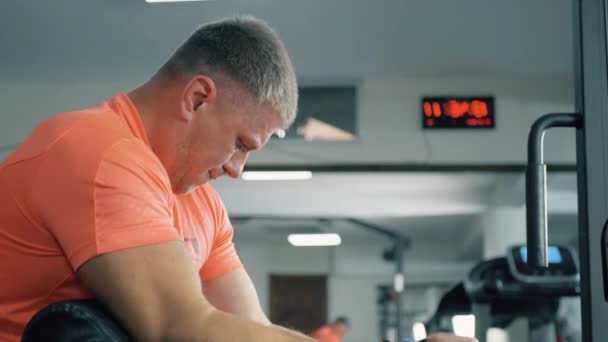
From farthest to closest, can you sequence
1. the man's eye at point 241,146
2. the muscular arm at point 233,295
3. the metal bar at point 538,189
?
the muscular arm at point 233,295 → the man's eye at point 241,146 → the metal bar at point 538,189

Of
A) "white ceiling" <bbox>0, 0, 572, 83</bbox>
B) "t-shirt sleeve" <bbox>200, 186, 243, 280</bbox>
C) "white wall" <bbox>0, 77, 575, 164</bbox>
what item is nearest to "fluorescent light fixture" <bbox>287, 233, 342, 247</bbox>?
"white wall" <bbox>0, 77, 575, 164</bbox>

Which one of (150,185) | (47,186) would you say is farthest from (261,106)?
(47,186)

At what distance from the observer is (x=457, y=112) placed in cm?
564

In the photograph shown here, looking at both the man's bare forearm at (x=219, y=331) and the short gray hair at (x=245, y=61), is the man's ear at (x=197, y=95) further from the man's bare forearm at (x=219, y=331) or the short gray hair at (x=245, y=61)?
the man's bare forearm at (x=219, y=331)

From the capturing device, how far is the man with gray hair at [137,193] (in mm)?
1109

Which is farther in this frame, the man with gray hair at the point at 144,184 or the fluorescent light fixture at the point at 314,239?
the fluorescent light fixture at the point at 314,239

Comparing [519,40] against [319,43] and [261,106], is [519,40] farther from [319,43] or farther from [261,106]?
[261,106]

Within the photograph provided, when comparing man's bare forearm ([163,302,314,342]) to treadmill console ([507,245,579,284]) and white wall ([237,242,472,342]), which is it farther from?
white wall ([237,242,472,342])

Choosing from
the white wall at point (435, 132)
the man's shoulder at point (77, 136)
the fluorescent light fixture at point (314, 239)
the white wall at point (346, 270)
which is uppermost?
the man's shoulder at point (77, 136)

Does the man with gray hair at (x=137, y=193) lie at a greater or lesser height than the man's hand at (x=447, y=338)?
greater

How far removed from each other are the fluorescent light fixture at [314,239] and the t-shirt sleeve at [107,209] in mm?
12270

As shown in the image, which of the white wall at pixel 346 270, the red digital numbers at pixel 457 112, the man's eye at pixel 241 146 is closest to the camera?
the man's eye at pixel 241 146

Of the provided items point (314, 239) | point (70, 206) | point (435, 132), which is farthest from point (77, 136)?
point (314, 239)

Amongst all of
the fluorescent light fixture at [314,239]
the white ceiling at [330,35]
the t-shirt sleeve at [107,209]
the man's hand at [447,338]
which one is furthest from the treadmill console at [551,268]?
the fluorescent light fixture at [314,239]
